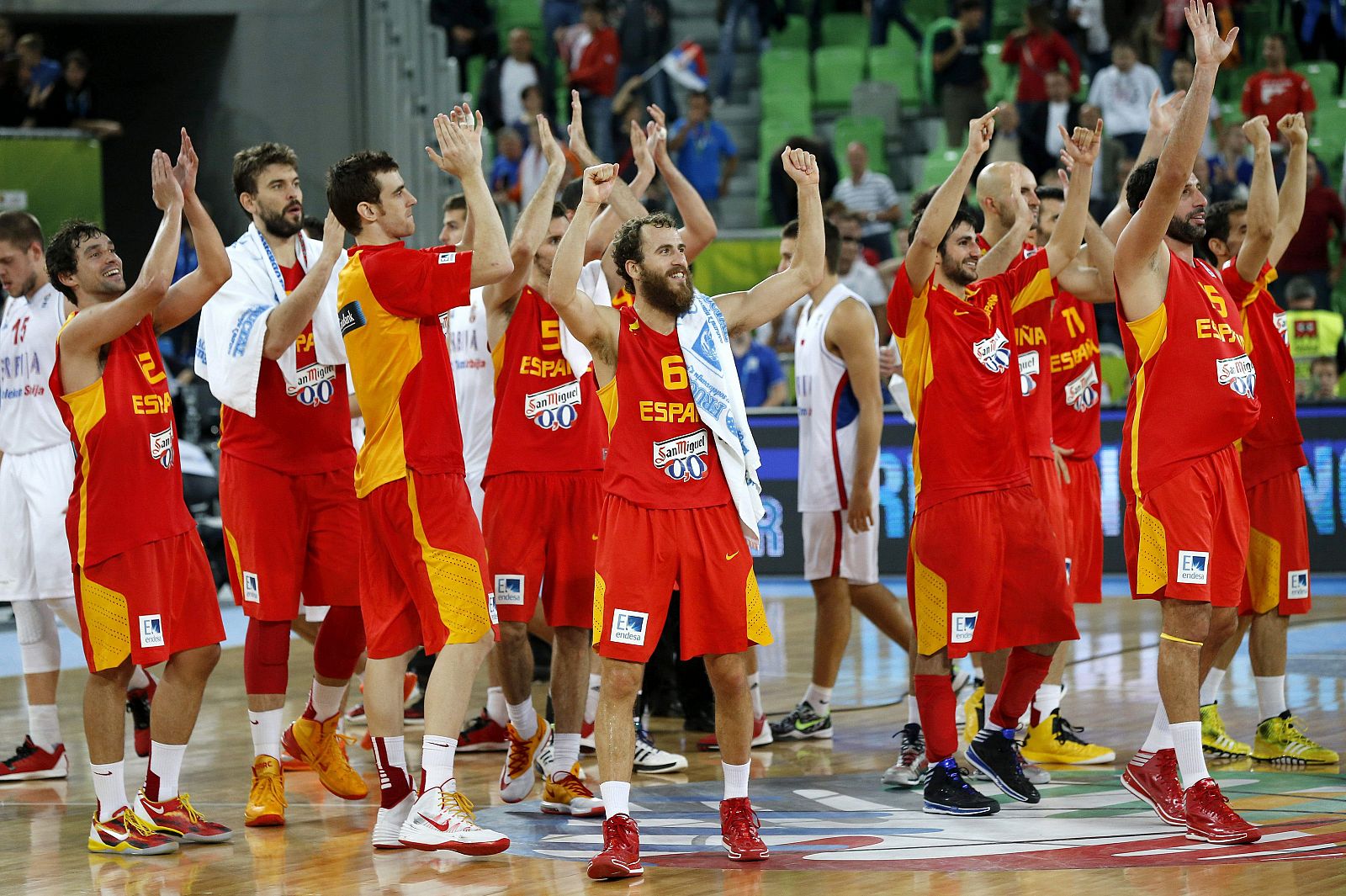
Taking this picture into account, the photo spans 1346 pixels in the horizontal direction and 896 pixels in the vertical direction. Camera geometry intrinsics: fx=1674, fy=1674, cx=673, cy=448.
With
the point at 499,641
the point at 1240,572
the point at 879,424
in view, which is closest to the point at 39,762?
the point at 499,641

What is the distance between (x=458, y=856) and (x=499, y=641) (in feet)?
3.84

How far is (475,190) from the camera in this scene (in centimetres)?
639

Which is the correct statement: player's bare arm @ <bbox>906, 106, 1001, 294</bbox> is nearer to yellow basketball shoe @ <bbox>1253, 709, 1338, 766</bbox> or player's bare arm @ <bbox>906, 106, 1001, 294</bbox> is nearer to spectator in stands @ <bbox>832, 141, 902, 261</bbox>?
yellow basketball shoe @ <bbox>1253, 709, 1338, 766</bbox>

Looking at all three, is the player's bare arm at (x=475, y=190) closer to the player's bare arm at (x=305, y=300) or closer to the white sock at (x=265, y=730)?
the player's bare arm at (x=305, y=300)

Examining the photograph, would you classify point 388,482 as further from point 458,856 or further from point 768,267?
point 768,267

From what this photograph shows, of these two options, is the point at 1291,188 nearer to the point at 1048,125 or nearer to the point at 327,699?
the point at 327,699

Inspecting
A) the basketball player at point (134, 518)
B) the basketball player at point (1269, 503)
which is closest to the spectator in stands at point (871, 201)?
the basketball player at point (1269, 503)

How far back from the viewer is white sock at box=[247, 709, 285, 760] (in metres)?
7.16

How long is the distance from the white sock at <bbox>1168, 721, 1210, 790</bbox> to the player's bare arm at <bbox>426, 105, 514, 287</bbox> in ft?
10.3

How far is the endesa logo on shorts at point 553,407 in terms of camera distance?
7.43m

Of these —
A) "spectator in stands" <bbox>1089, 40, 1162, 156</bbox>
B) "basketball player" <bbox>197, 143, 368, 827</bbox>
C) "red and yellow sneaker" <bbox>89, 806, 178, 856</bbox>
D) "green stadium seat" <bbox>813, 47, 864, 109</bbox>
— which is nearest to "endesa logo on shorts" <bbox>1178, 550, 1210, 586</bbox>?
"basketball player" <bbox>197, 143, 368, 827</bbox>

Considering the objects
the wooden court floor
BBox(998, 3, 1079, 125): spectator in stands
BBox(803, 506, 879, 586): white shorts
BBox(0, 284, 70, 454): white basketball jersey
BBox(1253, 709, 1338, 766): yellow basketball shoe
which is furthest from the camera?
BBox(998, 3, 1079, 125): spectator in stands

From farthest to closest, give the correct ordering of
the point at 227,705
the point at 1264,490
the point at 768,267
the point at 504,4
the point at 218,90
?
the point at 504,4 < the point at 218,90 < the point at 768,267 < the point at 227,705 < the point at 1264,490

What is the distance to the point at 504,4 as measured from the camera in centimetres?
2181
